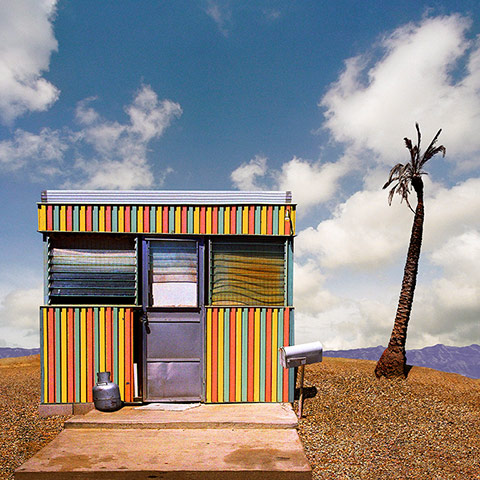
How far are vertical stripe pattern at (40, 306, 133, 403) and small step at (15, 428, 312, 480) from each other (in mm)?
1031

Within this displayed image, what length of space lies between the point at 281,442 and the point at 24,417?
4.59 m

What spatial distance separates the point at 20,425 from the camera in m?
6.59

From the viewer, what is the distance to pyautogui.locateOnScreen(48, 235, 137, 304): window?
6.95m

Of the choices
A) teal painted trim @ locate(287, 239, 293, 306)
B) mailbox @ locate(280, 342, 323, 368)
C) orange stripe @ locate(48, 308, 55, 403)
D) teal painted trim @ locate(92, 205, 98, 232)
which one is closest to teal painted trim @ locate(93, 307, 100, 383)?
orange stripe @ locate(48, 308, 55, 403)

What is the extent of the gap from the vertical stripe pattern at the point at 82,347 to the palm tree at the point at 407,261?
6.72 meters

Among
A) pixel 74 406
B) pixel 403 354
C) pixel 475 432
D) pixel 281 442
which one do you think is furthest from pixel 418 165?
pixel 74 406

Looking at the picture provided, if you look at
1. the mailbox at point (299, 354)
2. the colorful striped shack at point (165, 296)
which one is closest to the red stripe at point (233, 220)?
the colorful striped shack at point (165, 296)

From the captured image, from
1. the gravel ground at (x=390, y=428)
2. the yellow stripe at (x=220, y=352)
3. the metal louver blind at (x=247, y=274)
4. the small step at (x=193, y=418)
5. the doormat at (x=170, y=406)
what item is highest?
the metal louver blind at (x=247, y=274)

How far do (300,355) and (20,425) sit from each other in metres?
4.70

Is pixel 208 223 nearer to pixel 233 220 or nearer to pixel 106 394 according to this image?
pixel 233 220

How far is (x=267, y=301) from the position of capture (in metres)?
7.03

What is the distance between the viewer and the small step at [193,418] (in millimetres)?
5902

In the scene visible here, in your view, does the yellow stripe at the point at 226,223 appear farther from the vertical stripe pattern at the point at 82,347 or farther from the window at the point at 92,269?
the vertical stripe pattern at the point at 82,347

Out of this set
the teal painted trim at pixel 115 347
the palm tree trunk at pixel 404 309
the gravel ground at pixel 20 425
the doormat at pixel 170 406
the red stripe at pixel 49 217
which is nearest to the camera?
the gravel ground at pixel 20 425
